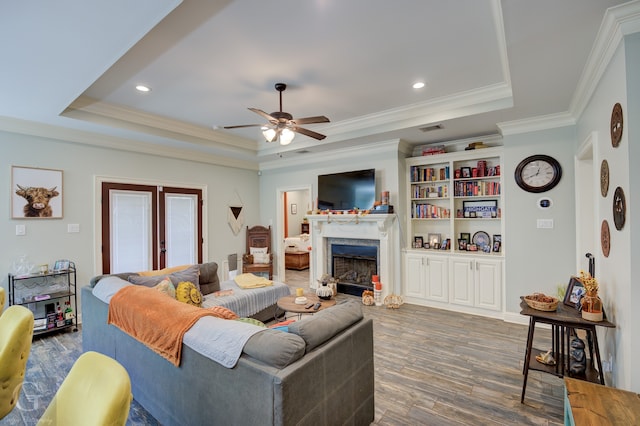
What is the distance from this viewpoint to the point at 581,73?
2.52 m

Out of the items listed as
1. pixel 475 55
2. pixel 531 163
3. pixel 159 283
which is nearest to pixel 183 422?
pixel 159 283

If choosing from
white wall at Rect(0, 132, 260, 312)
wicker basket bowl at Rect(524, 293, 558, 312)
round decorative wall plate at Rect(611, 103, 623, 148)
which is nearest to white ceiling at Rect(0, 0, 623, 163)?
white wall at Rect(0, 132, 260, 312)

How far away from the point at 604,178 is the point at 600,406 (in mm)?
1670

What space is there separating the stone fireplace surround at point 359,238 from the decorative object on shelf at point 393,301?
0.53 ft

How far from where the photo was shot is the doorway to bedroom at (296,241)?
21.8 ft

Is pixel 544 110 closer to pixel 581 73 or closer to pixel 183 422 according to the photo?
pixel 581 73

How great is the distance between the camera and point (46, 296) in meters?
3.62

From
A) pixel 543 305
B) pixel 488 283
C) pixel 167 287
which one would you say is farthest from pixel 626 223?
pixel 167 287

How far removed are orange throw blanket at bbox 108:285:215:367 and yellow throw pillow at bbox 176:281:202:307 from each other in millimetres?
759

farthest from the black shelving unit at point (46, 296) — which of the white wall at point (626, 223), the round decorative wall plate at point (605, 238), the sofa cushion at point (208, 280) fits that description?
the round decorative wall plate at point (605, 238)

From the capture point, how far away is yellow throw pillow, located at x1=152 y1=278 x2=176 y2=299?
3033mm

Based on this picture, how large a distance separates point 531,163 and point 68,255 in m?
6.22

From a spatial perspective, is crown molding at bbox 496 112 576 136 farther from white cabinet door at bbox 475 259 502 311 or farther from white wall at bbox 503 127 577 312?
white cabinet door at bbox 475 259 502 311

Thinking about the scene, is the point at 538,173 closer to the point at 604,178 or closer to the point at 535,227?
the point at 535,227
